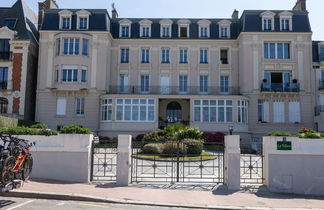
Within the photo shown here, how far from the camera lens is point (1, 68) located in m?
29.2

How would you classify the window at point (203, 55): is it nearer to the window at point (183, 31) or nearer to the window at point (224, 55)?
the window at point (224, 55)

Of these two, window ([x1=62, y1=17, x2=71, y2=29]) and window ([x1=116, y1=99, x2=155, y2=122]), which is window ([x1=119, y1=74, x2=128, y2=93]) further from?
window ([x1=62, y1=17, x2=71, y2=29])

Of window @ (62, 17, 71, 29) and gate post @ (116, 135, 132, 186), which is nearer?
gate post @ (116, 135, 132, 186)

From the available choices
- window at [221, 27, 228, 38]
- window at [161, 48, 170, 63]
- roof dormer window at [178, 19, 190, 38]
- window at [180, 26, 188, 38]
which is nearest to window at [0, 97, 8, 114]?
window at [161, 48, 170, 63]

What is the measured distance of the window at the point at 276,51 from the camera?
2959 centimetres

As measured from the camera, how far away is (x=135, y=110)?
2825cm

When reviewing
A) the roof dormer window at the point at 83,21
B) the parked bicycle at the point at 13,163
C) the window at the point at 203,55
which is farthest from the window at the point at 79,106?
the parked bicycle at the point at 13,163

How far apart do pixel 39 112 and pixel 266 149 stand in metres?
23.9

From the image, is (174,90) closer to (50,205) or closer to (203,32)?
(203,32)

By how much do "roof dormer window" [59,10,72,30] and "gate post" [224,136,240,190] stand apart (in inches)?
951

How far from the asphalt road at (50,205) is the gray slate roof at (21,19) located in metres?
24.4

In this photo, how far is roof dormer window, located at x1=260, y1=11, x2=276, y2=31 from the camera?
97.6 feet

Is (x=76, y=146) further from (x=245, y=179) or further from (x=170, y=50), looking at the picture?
(x=170, y=50)

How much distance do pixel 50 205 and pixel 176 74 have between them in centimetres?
2466
